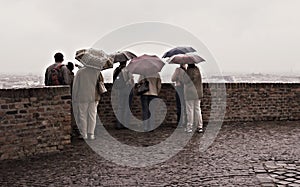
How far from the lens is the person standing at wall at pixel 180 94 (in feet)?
30.5

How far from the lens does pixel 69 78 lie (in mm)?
8133

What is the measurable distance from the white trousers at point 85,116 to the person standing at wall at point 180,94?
2086 millimetres

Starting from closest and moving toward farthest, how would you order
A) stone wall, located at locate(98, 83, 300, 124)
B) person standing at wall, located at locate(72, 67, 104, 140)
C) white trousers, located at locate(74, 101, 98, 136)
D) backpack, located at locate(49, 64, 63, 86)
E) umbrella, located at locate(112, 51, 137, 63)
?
backpack, located at locate(49, 64, 63, 86) → person standing at wall, located at locate(72, 67, 104, 140) → white trousers, located at locate(74, 101, 98, 136) → umbrella, located at locate(112, 51, 137, 63) → stone wall, located at locate(98, 83, 300, 124)

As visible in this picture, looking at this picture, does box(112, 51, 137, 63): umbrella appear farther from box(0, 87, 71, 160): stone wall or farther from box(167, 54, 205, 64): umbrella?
box(0, 87, 71, 160): stone wall

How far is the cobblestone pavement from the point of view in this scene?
17.0 feet


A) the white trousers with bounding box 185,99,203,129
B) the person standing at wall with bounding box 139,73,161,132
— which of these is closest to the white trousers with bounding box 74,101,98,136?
the person standing at wall with bounding box 139,73,161,132

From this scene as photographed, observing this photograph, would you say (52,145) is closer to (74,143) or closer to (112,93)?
(74,143)

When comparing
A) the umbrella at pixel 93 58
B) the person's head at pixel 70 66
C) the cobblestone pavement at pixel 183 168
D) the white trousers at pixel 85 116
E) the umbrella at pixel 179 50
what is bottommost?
the cobblestone pavement at pixel 183 168

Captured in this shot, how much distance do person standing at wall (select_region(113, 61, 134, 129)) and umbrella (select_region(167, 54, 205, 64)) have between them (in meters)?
1.02

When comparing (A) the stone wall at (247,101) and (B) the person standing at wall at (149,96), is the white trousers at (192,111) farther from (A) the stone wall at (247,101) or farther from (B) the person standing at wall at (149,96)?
(A) the stone wall at (247,101)

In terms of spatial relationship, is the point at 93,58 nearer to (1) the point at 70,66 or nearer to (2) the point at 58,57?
(2) the point at 58,57

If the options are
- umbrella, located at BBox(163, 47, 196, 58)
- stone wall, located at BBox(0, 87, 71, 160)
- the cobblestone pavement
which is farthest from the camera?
umbrella, located at BBox(163, 47, 196, 58)

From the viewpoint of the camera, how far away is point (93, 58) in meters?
7.99

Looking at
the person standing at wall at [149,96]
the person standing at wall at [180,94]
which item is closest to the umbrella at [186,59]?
the person standing at wall at [180,94]
